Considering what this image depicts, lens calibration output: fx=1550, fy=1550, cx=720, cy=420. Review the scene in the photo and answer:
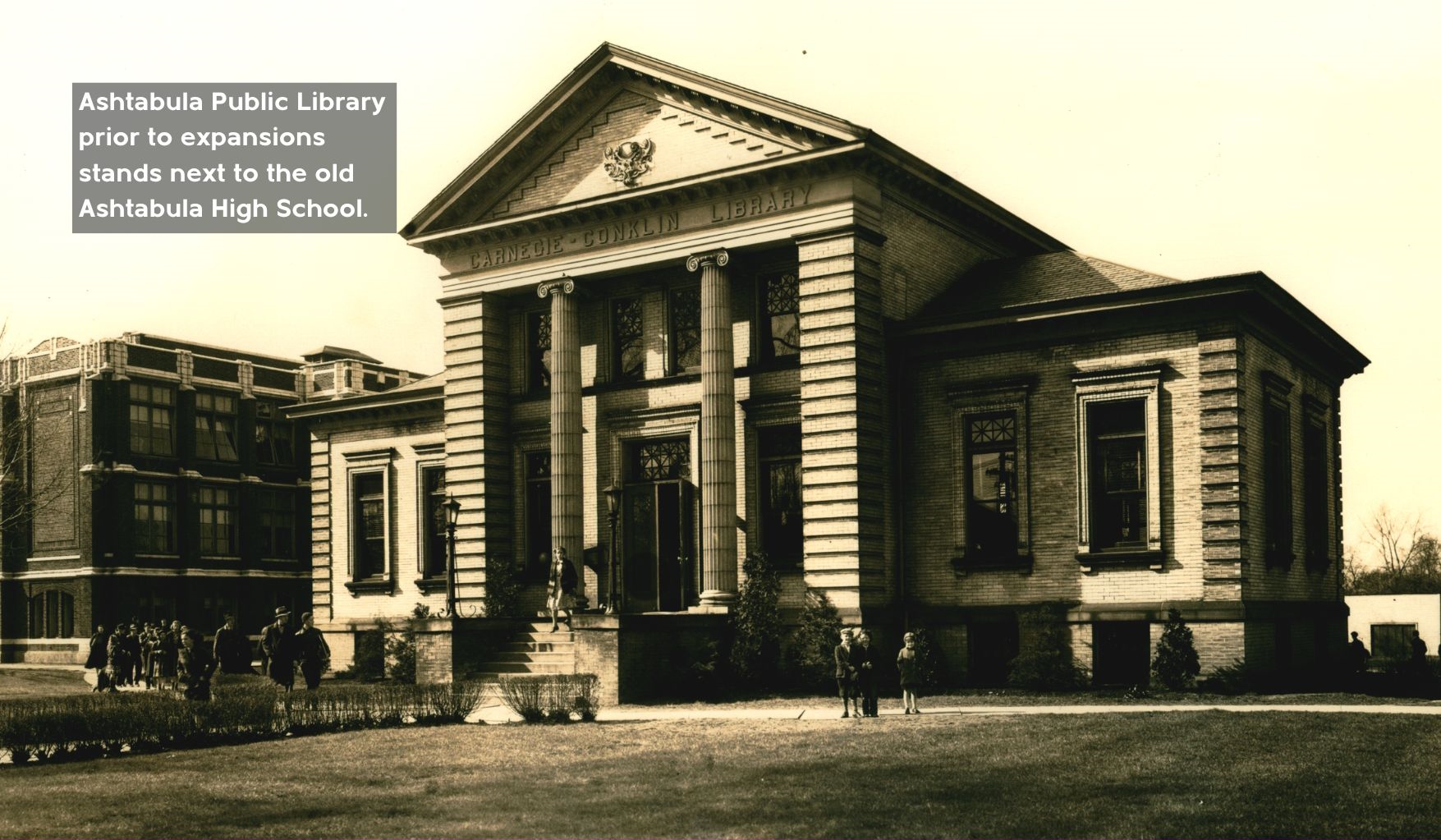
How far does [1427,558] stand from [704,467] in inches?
3465

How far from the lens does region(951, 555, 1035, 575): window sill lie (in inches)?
1193

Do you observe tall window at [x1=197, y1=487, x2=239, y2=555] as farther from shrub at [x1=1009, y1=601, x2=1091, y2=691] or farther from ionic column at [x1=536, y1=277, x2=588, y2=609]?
shrub at [x1=1009, y1=601, x2=1091, y2=691]

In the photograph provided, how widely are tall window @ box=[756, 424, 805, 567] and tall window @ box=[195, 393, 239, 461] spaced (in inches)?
1560

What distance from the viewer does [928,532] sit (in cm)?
3147

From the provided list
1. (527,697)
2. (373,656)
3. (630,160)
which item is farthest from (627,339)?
(527,697)

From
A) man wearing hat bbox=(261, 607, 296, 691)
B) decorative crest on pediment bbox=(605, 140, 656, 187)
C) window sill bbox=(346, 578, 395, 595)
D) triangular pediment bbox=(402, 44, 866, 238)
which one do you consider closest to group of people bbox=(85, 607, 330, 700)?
man wearing hat bbox=(261, 607, 296, 691)

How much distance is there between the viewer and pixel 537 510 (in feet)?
119

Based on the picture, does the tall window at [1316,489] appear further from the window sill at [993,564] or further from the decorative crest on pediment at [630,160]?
the decorative crest on pediment at [630,160]

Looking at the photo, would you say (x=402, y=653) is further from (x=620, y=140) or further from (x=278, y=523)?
(x=278, y=523)

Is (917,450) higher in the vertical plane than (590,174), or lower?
lower

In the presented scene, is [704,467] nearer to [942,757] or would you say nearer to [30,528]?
[942,757]

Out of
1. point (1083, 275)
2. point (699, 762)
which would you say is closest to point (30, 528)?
point (1083, 275)

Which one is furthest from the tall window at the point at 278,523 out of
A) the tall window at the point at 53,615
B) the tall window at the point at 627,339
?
the tall window at the point at 627,339

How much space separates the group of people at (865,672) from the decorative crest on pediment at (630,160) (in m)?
12.7
